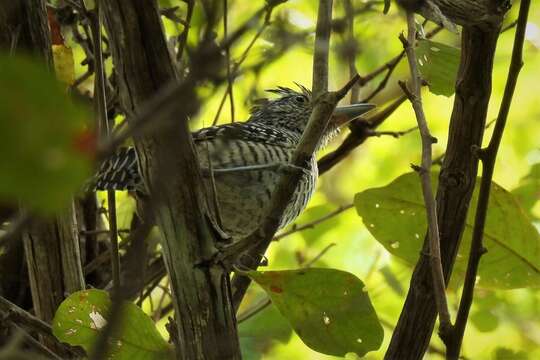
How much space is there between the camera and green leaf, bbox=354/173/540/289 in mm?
2451

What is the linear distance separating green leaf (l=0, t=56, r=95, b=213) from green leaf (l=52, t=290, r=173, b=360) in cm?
138

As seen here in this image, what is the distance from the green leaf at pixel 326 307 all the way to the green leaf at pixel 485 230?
0.47 m

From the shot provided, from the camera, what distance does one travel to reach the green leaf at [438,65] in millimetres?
2330

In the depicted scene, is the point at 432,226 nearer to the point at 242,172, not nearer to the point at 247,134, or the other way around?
A: the point at 242,172

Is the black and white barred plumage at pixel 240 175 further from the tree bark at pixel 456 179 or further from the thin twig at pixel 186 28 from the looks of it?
the tree bark at pixel 456 179

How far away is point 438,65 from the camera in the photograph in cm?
235

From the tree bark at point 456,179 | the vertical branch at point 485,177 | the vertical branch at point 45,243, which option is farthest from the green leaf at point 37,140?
the vertical branch at point 45,243

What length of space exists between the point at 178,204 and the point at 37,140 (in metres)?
0.99

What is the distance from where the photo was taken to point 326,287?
79.8 inches

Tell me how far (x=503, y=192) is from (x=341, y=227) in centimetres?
187

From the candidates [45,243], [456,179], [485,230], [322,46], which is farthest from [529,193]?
[45,243]

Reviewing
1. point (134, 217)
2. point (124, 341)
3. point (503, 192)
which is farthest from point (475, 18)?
point (134, 217)

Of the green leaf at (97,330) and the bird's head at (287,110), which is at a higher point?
the bird's head at (287,110)

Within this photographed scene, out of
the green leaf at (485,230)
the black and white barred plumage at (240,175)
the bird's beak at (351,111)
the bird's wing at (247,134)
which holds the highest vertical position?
the bird's beak at (351,111)
